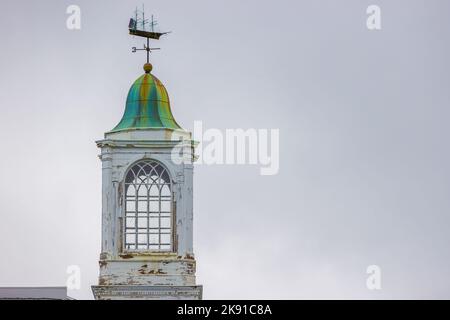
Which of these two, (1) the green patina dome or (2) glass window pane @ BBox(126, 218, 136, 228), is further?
(1) the green patina dome

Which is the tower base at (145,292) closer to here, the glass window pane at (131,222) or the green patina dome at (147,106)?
the glass window pane at (131,222)

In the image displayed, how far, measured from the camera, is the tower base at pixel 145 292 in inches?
2226

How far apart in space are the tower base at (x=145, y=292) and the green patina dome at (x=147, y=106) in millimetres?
4485

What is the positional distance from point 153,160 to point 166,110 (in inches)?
62.5

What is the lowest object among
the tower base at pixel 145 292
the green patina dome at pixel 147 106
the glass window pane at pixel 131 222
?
the tower base at pixel 145 292

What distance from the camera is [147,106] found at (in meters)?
58.4

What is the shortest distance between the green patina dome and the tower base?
448cm

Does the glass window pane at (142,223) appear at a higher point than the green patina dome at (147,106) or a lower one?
lower

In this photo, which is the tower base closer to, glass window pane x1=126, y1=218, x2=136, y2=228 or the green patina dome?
glass window pane x1=126, y1=218, x2=136, y2=228

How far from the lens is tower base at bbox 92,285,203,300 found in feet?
185

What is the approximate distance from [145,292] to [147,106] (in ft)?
17.3
